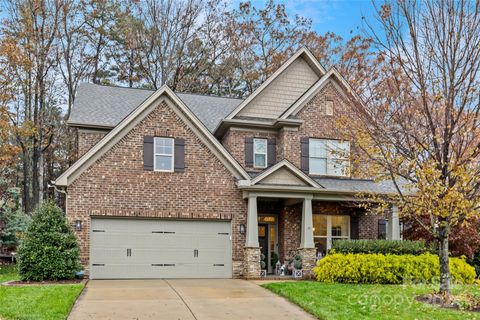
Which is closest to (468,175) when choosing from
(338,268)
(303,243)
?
(338,268)

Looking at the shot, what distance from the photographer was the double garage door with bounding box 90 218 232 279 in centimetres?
1574

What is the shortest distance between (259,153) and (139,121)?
17.0 feet

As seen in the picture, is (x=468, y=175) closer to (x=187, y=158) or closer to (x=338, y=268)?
(x=338, y=268)

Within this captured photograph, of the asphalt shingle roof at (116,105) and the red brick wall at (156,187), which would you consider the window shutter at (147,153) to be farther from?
the asphalt shingle roof at (116,105)

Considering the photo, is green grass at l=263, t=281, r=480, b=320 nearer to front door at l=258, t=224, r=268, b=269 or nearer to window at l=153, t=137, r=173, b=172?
front door at l=258, t=224, r=268, b=269

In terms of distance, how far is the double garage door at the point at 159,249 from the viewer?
15.7 metres

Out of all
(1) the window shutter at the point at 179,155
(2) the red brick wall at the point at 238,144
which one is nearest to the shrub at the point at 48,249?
(1) the window shutter at the point at 179,155

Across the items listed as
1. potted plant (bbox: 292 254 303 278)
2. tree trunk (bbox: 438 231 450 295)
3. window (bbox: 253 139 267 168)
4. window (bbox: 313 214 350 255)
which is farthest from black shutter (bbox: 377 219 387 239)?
tree trunk (bbox: 438 231 450 295)

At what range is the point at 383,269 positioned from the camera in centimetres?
1448

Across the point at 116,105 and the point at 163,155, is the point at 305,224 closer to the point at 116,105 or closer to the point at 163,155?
the point at 163,155

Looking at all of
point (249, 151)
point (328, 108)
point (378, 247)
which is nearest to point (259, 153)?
point (249, 151)

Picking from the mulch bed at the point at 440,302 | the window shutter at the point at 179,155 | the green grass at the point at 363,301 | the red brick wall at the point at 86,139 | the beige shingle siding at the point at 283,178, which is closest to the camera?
the green grass at the point at 363,301

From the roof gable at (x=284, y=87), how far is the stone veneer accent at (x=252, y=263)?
5565 mm

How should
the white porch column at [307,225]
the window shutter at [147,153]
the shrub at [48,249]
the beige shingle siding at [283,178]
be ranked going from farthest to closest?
the beige shingle siding at [283,178], the white porch column at [307,225], the window shutter at [147,153], the shrub at [48,249]
